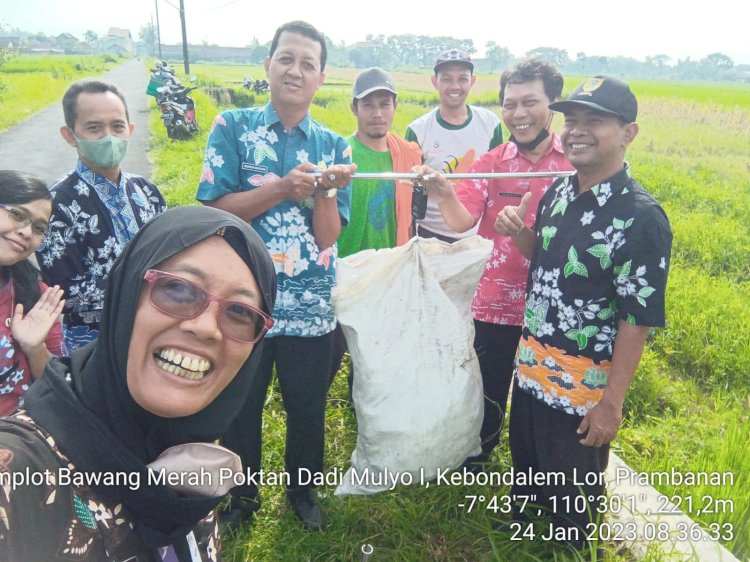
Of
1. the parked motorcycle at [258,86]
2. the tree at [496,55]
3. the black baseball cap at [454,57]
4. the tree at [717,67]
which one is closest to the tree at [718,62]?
the tree at [717,67]

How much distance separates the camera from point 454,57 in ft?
10.7

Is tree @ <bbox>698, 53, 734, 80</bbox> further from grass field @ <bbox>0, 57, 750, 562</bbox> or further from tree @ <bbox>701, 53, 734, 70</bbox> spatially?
grass field @ <bbox>0, 57, 750, 562</bbox>

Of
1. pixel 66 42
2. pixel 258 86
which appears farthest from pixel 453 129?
pixel 66 42

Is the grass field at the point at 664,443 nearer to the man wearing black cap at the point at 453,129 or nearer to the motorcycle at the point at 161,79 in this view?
the man wearing black cap at the point at 453,129

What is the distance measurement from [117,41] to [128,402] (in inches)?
5317

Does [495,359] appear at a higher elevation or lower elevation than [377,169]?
lower

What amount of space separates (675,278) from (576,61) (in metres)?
118

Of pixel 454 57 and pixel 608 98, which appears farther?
pixel 454 57

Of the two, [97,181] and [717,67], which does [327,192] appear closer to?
[97,181]

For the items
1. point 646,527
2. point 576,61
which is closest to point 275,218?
point 646,527

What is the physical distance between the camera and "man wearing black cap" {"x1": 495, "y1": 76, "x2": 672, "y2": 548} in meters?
1.67

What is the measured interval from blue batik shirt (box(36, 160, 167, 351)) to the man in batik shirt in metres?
0.43

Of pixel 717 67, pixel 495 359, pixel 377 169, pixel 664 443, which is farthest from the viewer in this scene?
pixel 717 67

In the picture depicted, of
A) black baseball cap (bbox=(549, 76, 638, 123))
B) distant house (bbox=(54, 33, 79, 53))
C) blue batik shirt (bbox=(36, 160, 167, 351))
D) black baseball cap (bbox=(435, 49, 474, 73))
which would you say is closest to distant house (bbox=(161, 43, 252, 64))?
distant house (bbox=(54, 33, 79, 53))
